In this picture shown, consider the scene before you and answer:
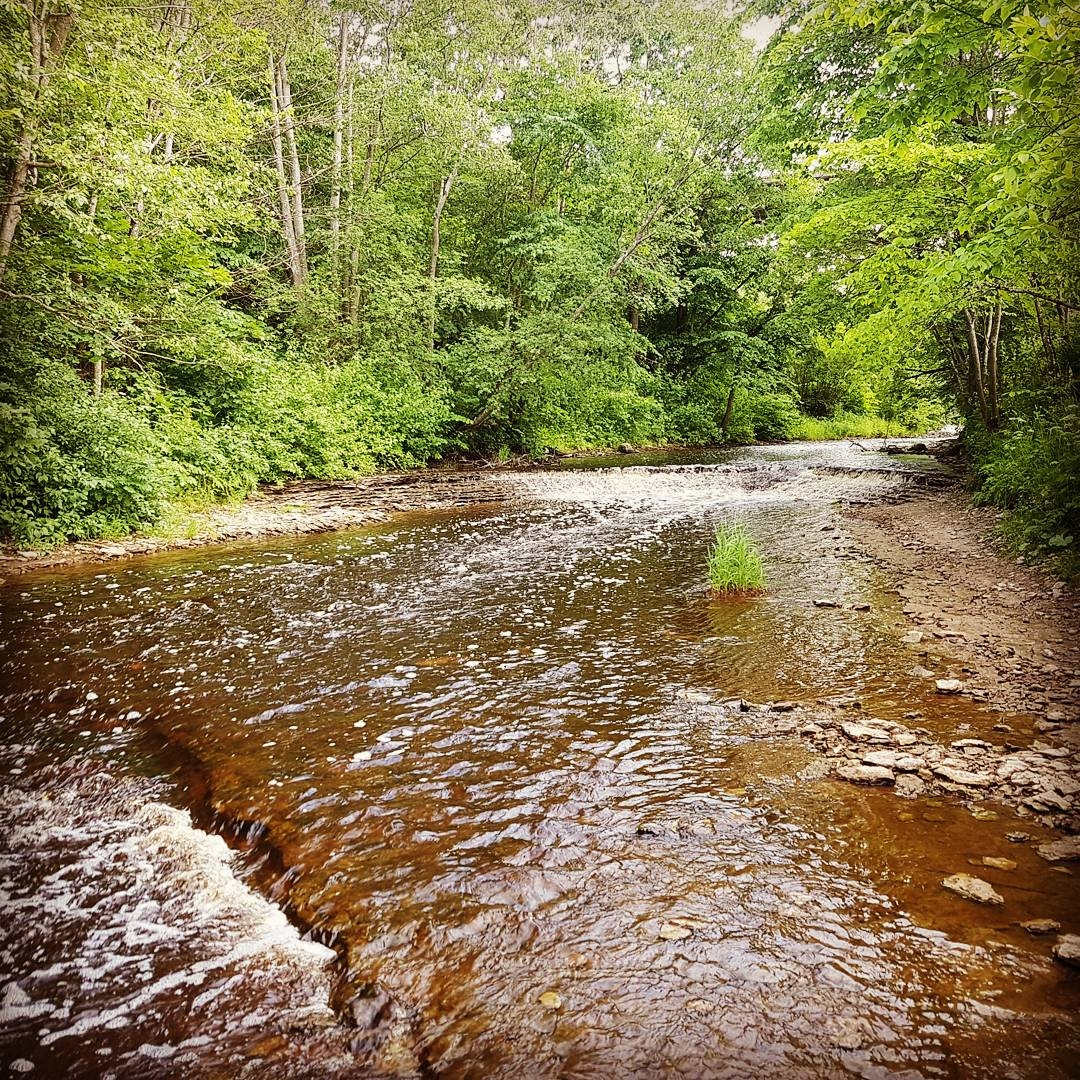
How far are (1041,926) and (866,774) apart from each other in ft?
3.83

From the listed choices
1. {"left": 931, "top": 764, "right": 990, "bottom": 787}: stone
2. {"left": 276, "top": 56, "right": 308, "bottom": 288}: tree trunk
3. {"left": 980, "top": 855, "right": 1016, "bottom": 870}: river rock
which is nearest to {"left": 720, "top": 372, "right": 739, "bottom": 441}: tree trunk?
{"left": 276, "top": 56, "right": 308, "bottom": 288}: tree trunk

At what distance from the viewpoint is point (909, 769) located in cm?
369

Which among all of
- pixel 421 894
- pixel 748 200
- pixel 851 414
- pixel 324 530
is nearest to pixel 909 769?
pixel 421 894

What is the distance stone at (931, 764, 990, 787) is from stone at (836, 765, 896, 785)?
0.29m

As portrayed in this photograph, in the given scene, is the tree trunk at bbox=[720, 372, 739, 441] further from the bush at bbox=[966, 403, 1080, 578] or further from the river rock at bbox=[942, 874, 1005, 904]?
the river rock at bbox=[942, 874, 1005, 904]

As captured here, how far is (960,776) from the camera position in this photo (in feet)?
11.7

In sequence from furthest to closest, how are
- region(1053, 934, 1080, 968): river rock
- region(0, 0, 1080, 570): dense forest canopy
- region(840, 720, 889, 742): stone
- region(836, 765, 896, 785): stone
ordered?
region(0, 0, 1080, 570): dense forest canopy, region(840, 720, 889, 742): stone, region(836, 765, 896, 785): stone, region(1053, 934, 1080, 968): river rock

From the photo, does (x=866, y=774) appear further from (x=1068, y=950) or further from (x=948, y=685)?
(x=948, y=685)

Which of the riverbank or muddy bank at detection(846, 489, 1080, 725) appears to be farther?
the riverbank

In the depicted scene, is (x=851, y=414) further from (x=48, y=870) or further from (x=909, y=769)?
(x=48, y=870)

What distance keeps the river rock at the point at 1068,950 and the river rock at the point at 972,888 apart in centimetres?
24

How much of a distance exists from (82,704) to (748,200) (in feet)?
103

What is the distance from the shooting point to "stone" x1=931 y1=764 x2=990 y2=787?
3514 mm

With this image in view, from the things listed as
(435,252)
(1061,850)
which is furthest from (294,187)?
(1061,850)
